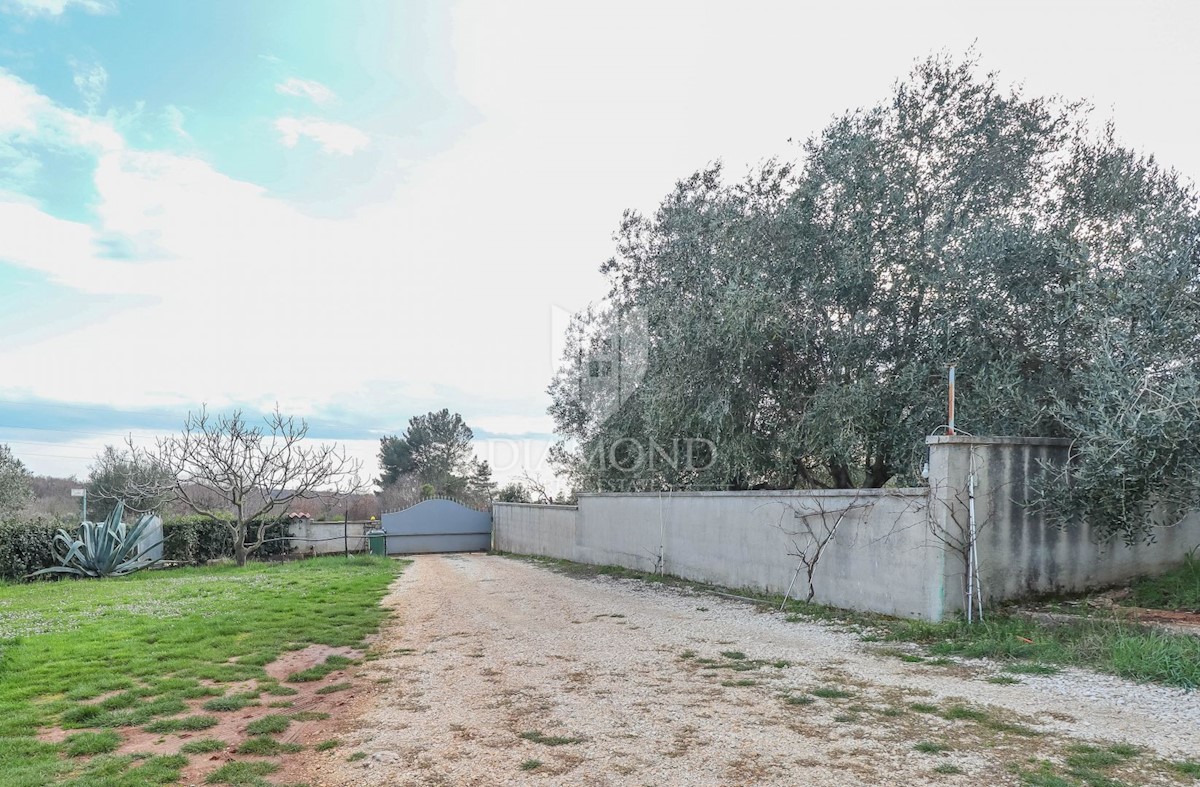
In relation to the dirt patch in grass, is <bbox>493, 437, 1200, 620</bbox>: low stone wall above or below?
above

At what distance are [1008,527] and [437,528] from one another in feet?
64.0

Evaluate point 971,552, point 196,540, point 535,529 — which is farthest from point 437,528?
point 971,552

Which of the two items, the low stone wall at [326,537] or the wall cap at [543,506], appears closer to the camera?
the wall cap at [543,506]

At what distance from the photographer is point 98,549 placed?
14.5 meters

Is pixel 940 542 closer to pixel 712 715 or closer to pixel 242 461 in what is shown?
pixel 712 715

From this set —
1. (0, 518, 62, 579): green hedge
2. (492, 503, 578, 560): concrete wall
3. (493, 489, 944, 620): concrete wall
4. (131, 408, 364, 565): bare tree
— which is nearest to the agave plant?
(0, 518, 62, 579): green hedge

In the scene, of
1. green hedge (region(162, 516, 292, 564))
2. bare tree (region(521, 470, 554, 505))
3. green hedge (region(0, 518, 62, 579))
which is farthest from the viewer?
bare tree (region(521, 470, 554, 505))

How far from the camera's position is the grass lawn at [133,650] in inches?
149

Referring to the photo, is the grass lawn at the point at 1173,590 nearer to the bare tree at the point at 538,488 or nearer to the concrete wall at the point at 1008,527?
the concrete wall at the point at 1008,527

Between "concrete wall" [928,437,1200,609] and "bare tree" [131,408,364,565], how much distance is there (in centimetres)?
1461

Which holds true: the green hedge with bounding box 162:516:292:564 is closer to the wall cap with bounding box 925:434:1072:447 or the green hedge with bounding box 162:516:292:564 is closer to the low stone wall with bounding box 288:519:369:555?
the low stone wall with bounding box 288:519:369:555

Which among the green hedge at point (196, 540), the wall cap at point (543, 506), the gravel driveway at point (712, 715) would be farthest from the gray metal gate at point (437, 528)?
the gravel driveway at point (712, 715)

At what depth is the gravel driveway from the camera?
361cm

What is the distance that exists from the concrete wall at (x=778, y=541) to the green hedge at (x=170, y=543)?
9.62 metres
